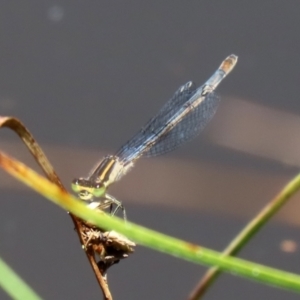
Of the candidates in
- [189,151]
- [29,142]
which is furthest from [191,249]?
[189,151]

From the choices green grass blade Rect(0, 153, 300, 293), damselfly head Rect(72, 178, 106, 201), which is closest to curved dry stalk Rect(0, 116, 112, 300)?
green grass blade Rect(0, 153, 300, 293)

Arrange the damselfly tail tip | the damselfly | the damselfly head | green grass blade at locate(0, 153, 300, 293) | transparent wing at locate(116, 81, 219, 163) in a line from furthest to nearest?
the damselfly tail tip, transparent wing at locate(116, 81, 219, 163), the damselfly, the damselfly head, green grass blade at locate(0, 153, 300, 293)

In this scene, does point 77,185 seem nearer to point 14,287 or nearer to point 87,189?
point 87,189

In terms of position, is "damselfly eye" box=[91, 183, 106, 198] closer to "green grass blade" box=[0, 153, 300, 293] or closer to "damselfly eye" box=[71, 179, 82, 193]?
"damselfly eye" box=[71, 179, 82, 193]

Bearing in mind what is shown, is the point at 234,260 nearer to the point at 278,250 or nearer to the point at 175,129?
the point at 175,129

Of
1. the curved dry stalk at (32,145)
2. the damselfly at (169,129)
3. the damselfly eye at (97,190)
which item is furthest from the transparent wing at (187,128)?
the curved dry stalk at (32,145)

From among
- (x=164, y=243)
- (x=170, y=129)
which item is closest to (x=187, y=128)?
(x=170, y=129)

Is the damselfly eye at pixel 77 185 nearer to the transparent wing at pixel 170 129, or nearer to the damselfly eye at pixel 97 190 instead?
the damselfly eye at pixel 97 190
